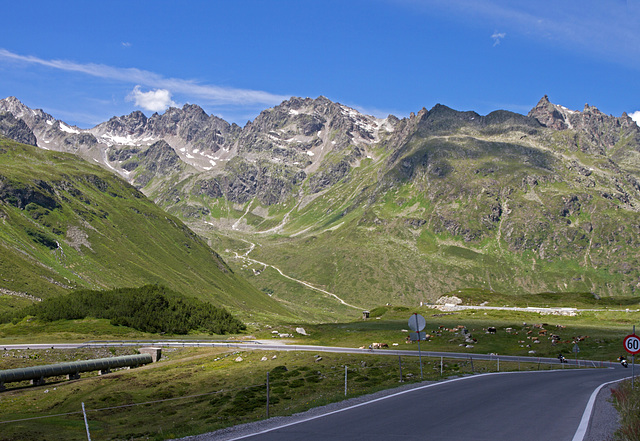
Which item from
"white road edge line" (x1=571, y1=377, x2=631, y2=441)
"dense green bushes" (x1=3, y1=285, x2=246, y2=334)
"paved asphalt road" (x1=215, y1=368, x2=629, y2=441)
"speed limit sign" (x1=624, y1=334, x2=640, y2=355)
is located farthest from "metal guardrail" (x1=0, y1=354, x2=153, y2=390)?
"speed limit sign" (x1=624, y1=334, x2=640, y2=355)

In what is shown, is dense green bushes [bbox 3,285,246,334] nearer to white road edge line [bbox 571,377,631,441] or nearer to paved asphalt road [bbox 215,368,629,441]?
paved asphalt road [bbox 215,368,629,441]

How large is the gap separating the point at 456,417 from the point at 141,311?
294ft

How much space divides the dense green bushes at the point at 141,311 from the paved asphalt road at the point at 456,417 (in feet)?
260

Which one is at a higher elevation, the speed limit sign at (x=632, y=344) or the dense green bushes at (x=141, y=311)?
the speed limit sign at (x=632, y=344)

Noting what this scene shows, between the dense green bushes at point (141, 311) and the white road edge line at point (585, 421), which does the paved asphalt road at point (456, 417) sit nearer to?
the white road edge line at point (585, 421)

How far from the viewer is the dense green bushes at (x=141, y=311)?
95125 millimetres

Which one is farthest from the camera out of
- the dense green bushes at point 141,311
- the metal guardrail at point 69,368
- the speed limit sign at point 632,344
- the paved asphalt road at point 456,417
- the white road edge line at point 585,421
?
the dense green bushes at point 141,311

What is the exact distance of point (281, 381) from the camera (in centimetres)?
4419

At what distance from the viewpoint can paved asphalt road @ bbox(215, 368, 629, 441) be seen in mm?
16328

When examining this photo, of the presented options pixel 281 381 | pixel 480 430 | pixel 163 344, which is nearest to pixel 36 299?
pixel 163 344

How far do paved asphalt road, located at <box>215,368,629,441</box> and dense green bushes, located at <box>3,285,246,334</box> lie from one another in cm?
7913

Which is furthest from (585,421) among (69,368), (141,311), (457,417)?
(141,311)

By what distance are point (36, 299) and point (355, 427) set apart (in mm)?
151826

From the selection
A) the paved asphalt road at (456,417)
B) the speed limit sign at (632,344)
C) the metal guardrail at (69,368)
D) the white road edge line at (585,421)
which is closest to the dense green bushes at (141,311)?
the metal guardrail at (69,368)
